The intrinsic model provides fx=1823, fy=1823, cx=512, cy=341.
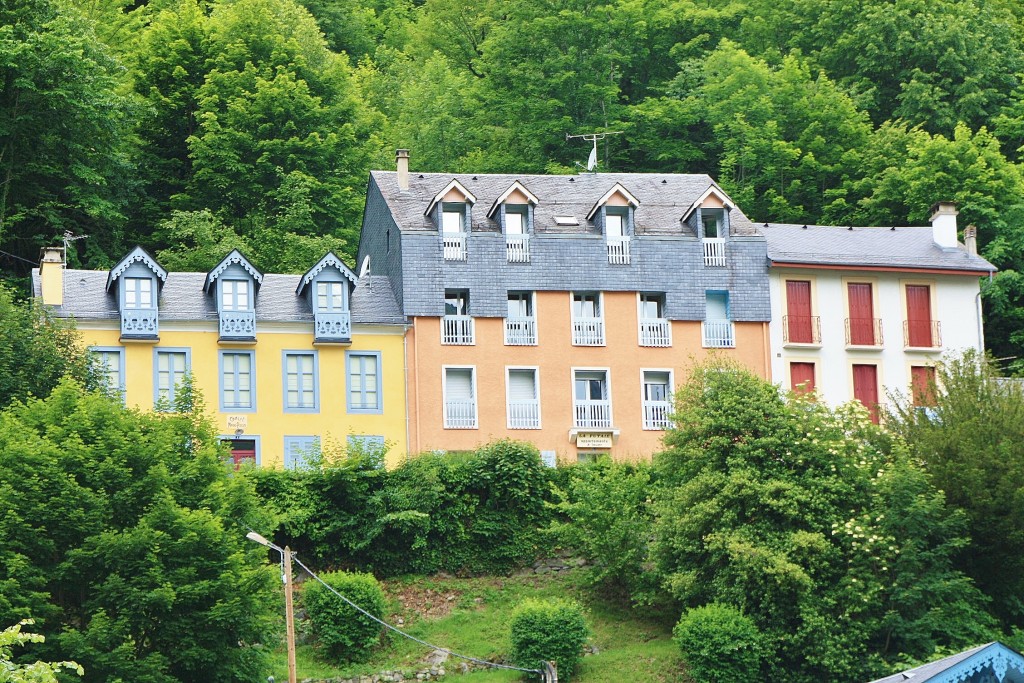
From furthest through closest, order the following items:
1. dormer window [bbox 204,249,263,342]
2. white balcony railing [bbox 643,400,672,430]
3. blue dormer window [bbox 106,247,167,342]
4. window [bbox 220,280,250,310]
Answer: white balcony railing [bbox 643,400,672,430] → window [bbox 220,280,250,310] → dormer window [bbox 204,249,263,342] → blue dormer window [bbox 106,247,167,342]

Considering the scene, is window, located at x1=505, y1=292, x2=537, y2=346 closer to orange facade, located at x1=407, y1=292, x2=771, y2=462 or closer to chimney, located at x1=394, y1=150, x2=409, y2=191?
orange facade, located at x1=407, y1=292, x2=771, y2=462

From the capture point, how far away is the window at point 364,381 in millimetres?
58000

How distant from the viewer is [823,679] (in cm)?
4625

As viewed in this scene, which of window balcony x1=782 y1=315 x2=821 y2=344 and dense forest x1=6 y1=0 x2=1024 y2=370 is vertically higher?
dense forest x1=6 y1=0 x2=1024 y2=370

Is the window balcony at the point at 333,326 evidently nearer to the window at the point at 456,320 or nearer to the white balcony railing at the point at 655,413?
the window at the point at 456,320

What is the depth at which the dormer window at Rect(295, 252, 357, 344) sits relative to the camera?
57969 millimetres

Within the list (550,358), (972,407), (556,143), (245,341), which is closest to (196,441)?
(245,341)

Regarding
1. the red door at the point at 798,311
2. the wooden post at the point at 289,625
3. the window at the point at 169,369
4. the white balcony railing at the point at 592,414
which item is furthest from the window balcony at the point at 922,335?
the wooden post at the point at 289,625

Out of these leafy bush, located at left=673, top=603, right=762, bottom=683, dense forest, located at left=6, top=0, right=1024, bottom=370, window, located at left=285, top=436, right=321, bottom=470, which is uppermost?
dense forest, located at left=6, top=0, right=1024, bottom=370

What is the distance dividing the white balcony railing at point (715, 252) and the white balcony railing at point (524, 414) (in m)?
8.03

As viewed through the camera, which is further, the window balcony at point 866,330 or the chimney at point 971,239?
the chimney at point 971,239

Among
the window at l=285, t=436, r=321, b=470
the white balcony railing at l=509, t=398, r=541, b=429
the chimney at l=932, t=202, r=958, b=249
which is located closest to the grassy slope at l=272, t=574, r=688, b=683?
the window at l=285, t=436, r=321, b=470

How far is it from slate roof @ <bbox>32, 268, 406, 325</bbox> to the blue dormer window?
380 mm

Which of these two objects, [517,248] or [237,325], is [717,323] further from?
[237,325]
